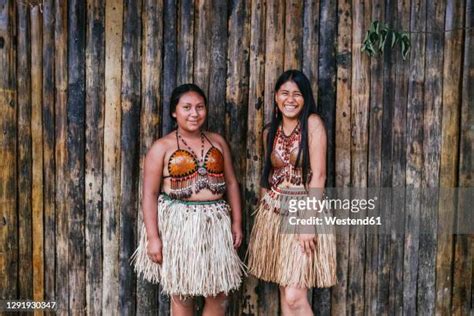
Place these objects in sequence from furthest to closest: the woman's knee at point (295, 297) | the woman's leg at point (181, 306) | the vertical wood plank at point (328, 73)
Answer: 1. the vertical wood plank at point (328, 73)
2. the woman's leg at point (181, 306)
3. the woman's knee at point (295, 297)

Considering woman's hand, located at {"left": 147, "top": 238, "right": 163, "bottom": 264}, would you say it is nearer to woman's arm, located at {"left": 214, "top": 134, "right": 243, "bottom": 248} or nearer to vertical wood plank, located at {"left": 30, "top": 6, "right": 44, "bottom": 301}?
woman's arm, located at {"left": 214, "top": 134, "right": 243, "bottom": 248}

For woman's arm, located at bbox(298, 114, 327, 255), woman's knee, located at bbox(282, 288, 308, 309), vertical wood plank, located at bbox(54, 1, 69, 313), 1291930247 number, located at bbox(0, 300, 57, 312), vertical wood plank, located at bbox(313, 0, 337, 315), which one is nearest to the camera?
woman's arm, located at bbox(298, 114, 327, 255)

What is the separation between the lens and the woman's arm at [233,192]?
11.5ft

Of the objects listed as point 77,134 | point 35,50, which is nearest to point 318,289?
point 77,134

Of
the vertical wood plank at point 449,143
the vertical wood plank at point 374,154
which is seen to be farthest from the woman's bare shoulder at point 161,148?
the vertical wood plank at point 449,143

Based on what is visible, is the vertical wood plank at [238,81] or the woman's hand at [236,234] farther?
the vertical wood plank at [238,81]

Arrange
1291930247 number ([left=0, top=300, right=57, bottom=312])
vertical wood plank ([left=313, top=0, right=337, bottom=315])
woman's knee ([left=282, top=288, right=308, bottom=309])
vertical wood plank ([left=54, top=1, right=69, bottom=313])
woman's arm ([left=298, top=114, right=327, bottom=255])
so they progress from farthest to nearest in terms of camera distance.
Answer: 1291930247 number ([left=0, top=300, right=57, bottom=312]), vertical wood plank ([left=54, top=1, right=69, bottom=313]), vertical wood plank ([left=313, top=0, right=337, bottom=315]), woman's knee ([left=282, top=288, right=308, bottom=309]), woman's arm ([left=298, top=114, right=327, bottom=255])

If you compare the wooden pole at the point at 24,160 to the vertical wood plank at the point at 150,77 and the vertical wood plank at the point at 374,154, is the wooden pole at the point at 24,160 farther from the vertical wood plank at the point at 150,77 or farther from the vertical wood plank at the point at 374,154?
the vertical wood plank at the point at 374,154

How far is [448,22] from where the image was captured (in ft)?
12.0

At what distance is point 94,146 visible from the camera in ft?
12.4

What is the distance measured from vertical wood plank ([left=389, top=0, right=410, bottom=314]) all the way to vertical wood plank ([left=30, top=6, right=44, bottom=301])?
7.77 ft

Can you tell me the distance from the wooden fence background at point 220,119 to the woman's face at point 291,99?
384 millimetres

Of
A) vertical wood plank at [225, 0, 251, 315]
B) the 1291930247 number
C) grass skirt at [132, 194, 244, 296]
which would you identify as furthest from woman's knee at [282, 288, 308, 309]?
the 1291930247 number

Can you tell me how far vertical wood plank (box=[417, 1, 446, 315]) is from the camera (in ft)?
→ 12.0
